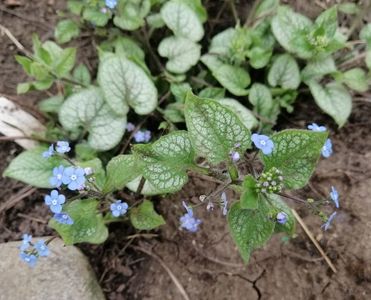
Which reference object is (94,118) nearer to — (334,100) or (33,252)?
(33,252)

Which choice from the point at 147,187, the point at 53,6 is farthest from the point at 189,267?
the point at 53,6

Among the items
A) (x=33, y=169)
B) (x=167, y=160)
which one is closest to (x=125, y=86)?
(x=33, y=169)

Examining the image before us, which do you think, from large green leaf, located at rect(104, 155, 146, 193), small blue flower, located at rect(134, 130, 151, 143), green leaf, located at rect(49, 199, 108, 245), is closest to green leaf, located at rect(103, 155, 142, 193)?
large green leaf, located at rect(104, 155, 146, 193)

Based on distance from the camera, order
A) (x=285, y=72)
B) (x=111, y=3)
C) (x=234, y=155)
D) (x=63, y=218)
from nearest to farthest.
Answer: (x=234, y=155)
(x=63, y=218)
(x=111, y=3)
(x=285, y=72)

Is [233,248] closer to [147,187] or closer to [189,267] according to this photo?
[189,267]

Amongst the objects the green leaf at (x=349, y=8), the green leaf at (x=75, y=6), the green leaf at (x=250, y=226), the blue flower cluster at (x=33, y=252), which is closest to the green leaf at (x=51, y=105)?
the green leaf at (x=75, y=6)
